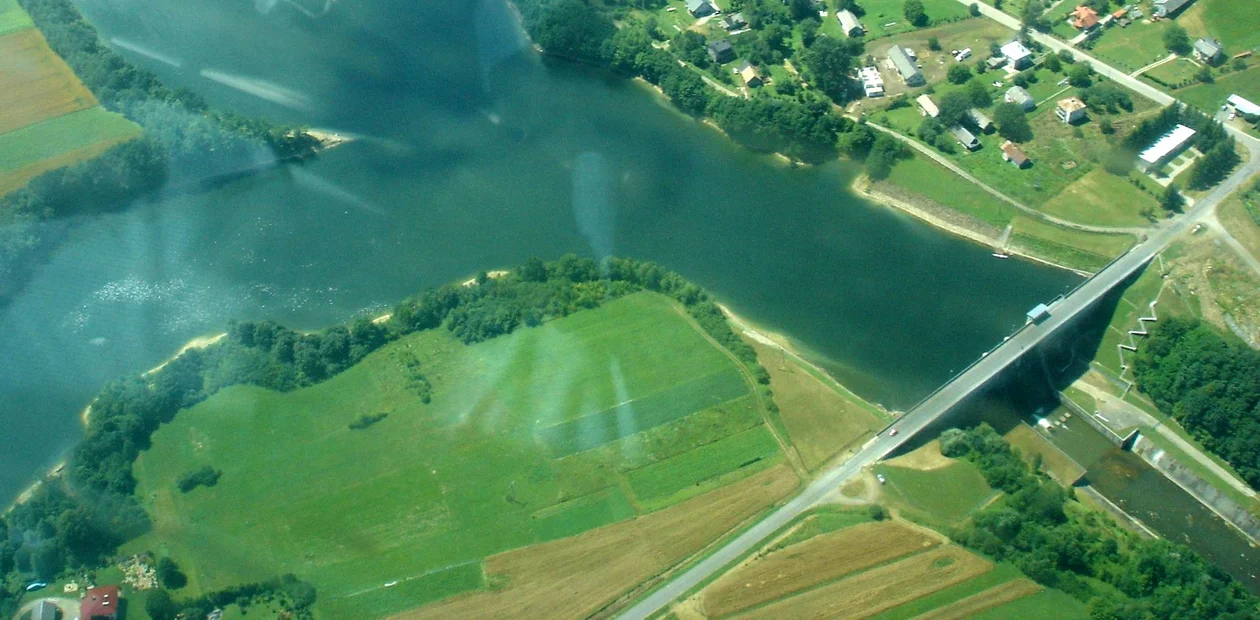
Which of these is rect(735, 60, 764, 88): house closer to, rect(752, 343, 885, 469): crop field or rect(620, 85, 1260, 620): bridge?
rect(752, 343, 885, 469): crop field

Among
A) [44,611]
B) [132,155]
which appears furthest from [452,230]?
[44,611]

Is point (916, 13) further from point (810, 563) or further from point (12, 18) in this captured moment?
point (12, 18)

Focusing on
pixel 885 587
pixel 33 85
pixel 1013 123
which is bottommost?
pixel 885 587

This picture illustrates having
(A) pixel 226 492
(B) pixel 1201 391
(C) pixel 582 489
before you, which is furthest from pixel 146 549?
(B) pixel 1201 391

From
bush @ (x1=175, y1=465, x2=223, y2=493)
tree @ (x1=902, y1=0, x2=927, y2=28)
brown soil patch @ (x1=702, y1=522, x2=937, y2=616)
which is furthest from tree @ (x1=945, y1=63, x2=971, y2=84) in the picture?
bush @ (x1=175, y1=465, x2=223, y2=493)

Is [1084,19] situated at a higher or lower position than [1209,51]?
higher

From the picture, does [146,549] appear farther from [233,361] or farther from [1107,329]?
[1107,329]

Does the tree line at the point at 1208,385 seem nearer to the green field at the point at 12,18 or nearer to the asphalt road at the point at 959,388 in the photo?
the asphalt road at the point at 959,388
